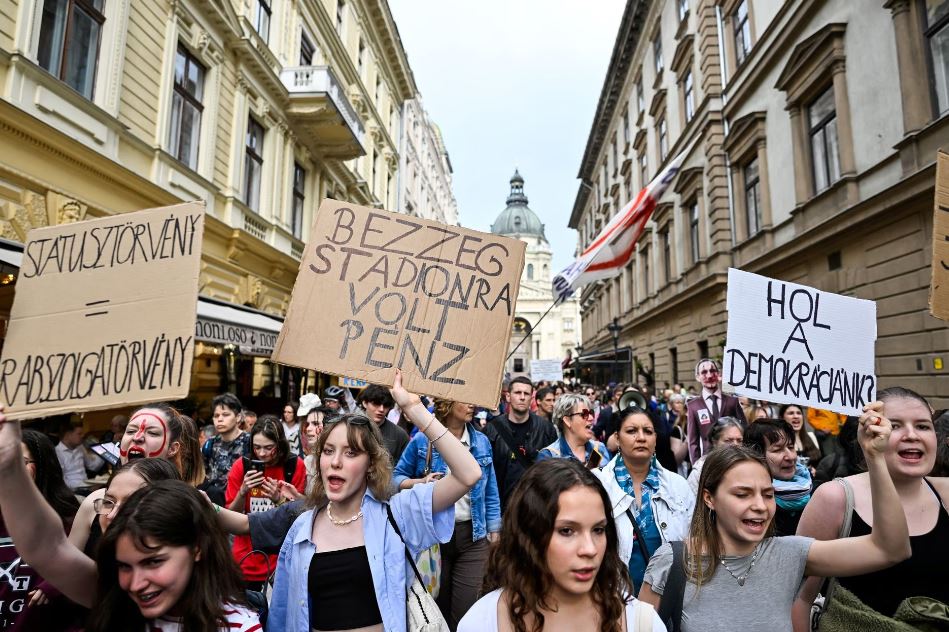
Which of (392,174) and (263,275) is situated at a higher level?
(392,174)

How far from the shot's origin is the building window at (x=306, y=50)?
55.8 feet

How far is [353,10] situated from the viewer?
2128 cm

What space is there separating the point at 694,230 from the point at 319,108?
13427 mm

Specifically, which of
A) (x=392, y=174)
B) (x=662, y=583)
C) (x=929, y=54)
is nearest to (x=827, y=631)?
(x=662, y=583)

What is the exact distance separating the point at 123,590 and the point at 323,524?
2.55ft

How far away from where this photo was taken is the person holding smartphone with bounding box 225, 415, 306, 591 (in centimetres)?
316

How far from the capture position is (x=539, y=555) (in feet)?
5.62

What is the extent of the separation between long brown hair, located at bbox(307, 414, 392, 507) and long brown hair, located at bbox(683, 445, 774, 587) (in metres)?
1.26

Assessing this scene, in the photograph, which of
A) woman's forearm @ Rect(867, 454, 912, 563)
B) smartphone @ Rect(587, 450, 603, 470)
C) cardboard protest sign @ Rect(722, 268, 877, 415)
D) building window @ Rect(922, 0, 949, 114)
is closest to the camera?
woman's forearm @ Rect(867, 454, 912, 563)

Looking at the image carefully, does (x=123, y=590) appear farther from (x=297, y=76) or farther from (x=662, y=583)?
(x=297, y=76)

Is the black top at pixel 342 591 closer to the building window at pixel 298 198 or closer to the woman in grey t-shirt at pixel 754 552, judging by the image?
the woman in grey t-shirt at pixel 754 552

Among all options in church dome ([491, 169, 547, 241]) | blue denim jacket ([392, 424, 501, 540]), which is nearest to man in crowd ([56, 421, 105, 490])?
blue denim jacket ([392, 424, 501, 540])

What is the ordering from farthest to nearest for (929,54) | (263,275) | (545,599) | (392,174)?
1. (392,174)
2. (263,275)
3. (929,54)
4. (545,599)

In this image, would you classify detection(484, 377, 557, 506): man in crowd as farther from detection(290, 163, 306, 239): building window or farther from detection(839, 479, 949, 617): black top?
detection(290, 163, 306, 239): building window
